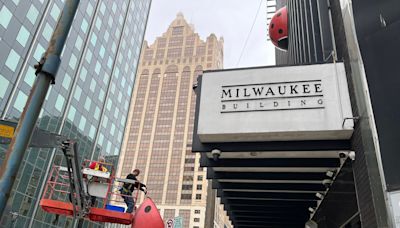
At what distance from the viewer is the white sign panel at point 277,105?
757 centimetres

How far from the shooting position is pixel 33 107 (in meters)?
4.02

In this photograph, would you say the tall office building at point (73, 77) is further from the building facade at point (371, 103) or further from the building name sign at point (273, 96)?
the building facade at point (371, 103)

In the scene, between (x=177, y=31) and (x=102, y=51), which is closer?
(x=102, y=51)

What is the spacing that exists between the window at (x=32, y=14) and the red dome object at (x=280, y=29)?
26.4 meters

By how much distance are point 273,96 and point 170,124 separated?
156 meters

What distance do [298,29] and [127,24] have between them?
4795 cm

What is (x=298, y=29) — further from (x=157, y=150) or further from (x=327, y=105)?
(x=157, y=150)

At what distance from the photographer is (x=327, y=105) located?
766 cm

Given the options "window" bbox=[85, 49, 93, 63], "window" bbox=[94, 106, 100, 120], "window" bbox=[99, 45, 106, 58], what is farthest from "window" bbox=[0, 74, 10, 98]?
"window" bbox=[99, 45, 106, 58]

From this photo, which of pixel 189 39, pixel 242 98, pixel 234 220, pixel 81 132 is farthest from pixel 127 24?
pixel 189 39

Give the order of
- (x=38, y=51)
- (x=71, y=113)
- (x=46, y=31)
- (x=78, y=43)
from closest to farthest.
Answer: (x=38, y=51)
(x=46, y=31)
(x=71, y=113)
(x=78, y=43)

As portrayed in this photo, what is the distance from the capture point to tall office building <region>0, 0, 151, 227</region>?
31141 millimetres

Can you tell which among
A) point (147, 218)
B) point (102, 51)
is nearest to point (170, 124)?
point (102, 51)

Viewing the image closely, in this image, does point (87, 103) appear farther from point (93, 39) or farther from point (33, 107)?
point (33, 107)
